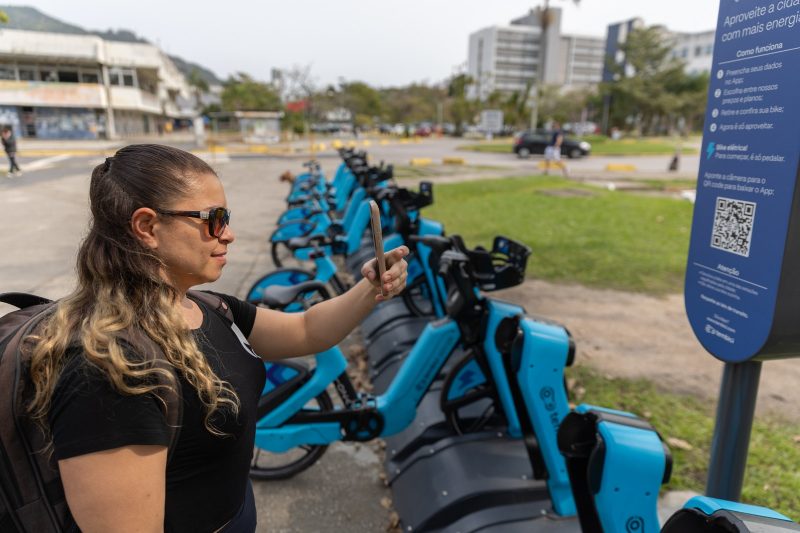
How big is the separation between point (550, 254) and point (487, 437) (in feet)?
14.8

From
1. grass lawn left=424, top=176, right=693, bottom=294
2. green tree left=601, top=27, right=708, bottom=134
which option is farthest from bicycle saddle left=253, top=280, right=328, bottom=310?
green tree left=601, top=27, right=708, bottom=134

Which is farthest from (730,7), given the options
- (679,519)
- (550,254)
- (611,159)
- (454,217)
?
(611,159)

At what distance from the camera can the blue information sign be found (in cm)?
153

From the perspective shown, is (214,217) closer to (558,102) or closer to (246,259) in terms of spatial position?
(246,259)

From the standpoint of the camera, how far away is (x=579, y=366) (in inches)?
156

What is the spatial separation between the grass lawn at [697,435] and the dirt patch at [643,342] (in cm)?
18

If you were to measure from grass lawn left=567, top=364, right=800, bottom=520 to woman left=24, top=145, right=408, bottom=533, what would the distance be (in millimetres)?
2415

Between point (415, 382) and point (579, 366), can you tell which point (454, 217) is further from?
point (415, 382)

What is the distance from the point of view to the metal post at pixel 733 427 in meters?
1.91

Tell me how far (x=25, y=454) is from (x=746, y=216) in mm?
1967

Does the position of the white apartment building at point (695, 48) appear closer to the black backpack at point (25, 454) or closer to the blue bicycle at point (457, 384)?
the blue bicycle at point (457, 384)

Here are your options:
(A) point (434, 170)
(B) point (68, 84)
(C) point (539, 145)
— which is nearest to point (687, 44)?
(C) point (539, 145)

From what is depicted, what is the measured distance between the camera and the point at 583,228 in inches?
331

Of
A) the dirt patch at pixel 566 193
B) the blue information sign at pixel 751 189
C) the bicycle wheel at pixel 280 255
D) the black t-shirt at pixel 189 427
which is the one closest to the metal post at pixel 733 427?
the blue information sign at pixel 751 189
